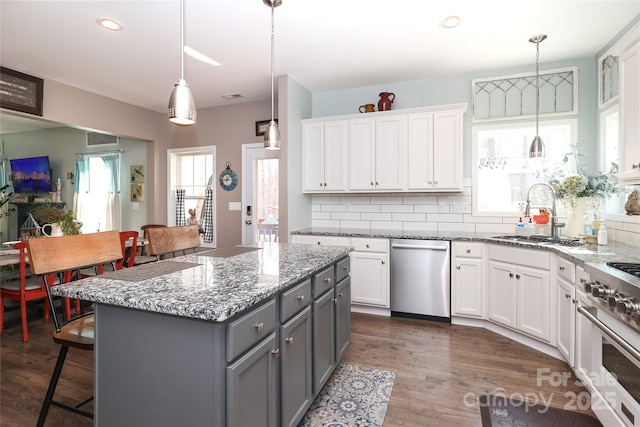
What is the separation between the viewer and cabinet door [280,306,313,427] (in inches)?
60.0

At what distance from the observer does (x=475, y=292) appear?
10.5 ft

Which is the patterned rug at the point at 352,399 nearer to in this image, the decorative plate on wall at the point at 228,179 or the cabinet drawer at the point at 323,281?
the cabinet drawer at the point at 323,281

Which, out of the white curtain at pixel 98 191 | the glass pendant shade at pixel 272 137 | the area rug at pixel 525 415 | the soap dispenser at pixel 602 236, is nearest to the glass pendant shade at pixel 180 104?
the glass pendant shade at pixel 272 137

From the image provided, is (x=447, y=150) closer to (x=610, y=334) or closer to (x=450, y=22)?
(x=450, y=22)

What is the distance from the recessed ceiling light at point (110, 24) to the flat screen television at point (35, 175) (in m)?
4.91

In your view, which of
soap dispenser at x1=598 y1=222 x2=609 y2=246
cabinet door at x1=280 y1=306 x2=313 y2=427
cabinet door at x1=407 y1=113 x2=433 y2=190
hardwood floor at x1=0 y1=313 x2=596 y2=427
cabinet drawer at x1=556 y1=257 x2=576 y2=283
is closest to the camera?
cabinet door at x1=280 y1=306 x2=313 y2=427

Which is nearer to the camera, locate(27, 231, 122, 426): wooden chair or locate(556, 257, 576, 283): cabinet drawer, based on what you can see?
locate(27, 231, 122, 426): wooden chair

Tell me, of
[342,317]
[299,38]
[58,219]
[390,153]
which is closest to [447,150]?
[390,153]

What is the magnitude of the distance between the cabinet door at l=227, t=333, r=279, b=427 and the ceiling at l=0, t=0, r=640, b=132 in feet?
7.71

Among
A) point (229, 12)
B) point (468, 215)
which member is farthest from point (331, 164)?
point (229, 12)

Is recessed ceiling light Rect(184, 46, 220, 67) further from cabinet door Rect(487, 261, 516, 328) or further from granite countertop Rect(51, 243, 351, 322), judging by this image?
cabinet door Rect(487, 261, 516, 328)

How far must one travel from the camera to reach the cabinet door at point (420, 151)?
3.55 meters

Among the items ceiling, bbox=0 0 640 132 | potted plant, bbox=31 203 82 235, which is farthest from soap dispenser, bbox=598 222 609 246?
potted plant, bbox=31 203 82 235

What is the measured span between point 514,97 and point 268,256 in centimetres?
323
